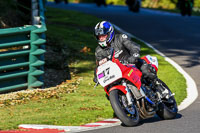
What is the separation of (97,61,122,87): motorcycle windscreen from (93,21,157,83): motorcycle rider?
0.55ft

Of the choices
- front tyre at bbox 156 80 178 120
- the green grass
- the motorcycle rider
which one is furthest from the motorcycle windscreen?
front tyre at bbox 156 80 178 120

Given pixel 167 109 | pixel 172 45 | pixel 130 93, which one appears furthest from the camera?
pixel 172 45

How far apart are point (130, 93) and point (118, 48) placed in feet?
2.86

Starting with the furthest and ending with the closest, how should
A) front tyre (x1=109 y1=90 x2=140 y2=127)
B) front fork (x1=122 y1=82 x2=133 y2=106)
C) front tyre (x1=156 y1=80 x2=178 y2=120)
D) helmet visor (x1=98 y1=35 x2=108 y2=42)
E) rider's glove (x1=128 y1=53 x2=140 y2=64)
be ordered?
front tyre (x1=156 y1=80 x2=178 y2=120) < helmet visor (x1=98 y1=35 x2=108 y2=42) < rider's glove (x1=128 y1=53 x2=140 y2=64) < front fork (x1=122 y1=82 x2=133 y2=106) < front tyre (x1=109 y1=90 x2=140 y2=127)

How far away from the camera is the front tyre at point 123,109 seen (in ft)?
24.1

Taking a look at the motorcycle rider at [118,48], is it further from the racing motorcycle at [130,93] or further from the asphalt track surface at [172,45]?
the asphalt track surface at [172,45]

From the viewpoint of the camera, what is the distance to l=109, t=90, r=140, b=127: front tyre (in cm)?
734

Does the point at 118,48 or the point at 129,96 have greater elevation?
the point at 118,48

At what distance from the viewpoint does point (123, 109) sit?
24.5 feet

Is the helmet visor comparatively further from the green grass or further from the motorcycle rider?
the green grass

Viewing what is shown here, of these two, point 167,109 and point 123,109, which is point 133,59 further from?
point 167,109

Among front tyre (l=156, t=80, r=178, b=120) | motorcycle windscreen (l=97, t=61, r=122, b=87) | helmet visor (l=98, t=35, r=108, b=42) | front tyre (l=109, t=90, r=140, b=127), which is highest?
helmet visor (l=98, t=35, r=108, b=42)

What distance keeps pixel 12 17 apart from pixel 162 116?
10405 millimetres

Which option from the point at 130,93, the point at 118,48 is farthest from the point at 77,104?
the point at 130,93
